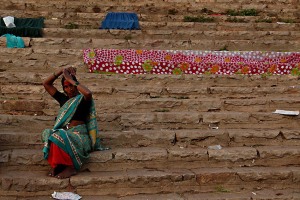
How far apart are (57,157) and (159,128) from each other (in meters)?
1.66

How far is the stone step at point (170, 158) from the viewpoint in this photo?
4.38 m

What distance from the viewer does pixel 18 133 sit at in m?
4.78

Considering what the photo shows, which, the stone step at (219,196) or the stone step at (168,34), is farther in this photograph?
the stone step at (168,34)

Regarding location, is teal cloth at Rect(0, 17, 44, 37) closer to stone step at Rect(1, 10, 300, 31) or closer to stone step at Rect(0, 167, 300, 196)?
stone step at Rect(1, 10, 300, 31)

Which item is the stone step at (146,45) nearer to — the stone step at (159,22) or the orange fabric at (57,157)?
the stone step at (159,22)

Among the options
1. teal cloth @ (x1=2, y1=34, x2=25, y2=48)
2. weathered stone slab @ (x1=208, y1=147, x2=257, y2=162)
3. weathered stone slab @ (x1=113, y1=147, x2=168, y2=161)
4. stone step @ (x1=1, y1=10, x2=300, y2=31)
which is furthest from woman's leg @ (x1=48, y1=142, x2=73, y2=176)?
stone step @ (x1=1, y1=10, x2=300, y2=31)

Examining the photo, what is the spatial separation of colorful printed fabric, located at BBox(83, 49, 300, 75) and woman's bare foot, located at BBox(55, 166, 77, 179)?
126 inches

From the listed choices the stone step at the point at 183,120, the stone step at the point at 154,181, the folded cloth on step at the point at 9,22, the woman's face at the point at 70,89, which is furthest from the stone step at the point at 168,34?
the stone step at the point at 154,181

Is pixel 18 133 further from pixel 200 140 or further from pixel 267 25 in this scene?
pixel 267 25

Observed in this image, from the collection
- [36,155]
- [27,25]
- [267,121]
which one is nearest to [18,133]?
[36,155]

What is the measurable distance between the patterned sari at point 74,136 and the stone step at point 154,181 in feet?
0.81

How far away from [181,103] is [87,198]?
7.36 ft

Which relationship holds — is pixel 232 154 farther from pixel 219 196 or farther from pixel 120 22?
pixel 120 22

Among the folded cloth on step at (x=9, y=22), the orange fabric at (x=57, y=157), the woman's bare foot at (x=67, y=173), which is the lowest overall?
the woman's bare foot at (x=67, y=173)
